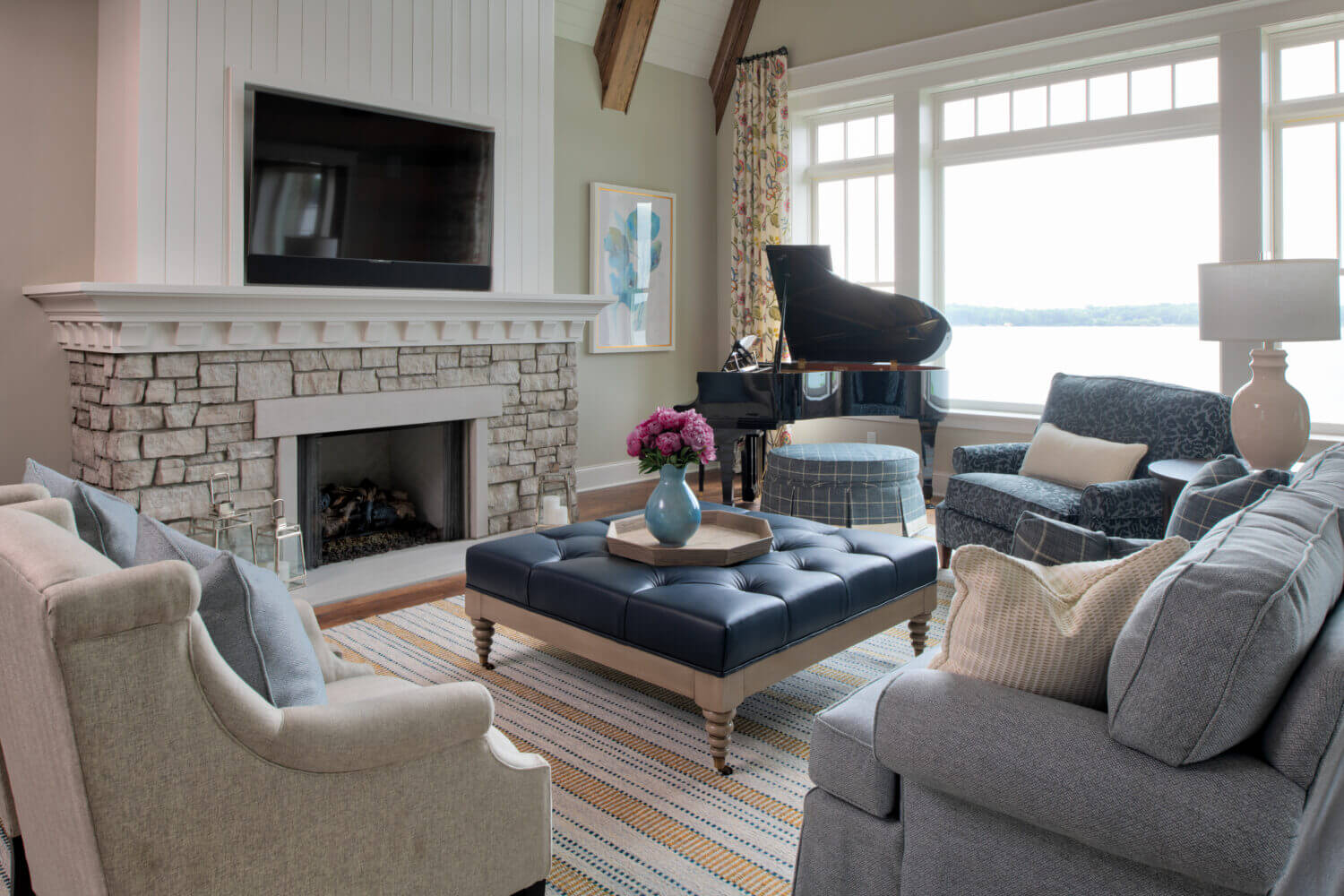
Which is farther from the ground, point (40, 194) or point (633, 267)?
point (633, 267)

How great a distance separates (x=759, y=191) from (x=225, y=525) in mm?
4536

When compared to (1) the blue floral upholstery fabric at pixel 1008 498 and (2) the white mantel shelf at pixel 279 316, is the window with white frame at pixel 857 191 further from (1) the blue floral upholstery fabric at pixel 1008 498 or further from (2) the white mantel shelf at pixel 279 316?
(1) the blue floral upholstery fabric at pixel 1008 498

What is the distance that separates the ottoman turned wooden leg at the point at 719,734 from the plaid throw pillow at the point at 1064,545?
871mm

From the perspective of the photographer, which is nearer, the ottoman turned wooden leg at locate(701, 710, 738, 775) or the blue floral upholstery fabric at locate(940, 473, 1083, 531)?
the ottoman turned wooden leg at locate(701, 710, 738, 775)

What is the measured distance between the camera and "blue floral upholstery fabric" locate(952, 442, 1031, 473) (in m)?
4.28

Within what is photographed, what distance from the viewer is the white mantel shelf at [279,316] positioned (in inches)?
145

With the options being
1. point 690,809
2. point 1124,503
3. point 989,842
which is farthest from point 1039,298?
point 989,842

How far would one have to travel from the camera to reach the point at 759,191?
6977 mm

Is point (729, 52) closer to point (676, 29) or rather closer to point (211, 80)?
point (676, 29)

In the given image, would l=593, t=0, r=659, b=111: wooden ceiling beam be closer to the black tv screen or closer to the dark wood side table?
the black tv screen

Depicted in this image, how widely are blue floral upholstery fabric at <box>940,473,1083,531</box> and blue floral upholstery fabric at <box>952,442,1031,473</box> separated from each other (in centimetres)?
13

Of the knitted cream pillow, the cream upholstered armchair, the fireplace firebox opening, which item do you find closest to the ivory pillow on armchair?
the knitted cream pillow

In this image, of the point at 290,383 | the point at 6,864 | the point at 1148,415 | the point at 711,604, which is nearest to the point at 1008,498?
the point at 1148,415

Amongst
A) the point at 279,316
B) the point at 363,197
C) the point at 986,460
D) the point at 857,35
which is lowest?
the point at 986,460
